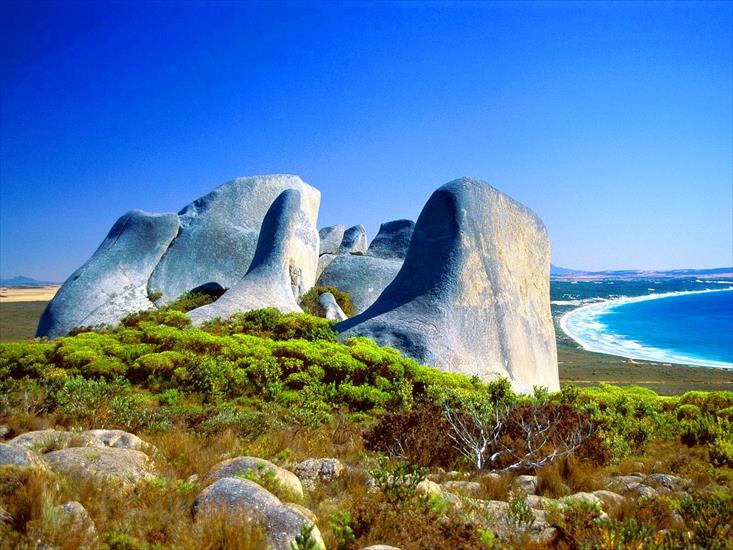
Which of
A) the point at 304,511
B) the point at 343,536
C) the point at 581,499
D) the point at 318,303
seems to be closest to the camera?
the point at 343,536

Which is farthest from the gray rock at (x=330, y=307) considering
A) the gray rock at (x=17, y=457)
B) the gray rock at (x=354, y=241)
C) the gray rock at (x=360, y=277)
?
the gray rock at (x=17, y=457)

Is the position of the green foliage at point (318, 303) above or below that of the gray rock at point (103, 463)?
above

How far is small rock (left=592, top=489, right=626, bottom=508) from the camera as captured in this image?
4.87m

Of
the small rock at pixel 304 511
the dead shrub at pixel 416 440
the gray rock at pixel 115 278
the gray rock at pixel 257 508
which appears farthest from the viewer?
the gray rock at pixel 115 278

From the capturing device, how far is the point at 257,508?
3752mm

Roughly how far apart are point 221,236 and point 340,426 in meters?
19.0

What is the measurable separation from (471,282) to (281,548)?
35.3 feet

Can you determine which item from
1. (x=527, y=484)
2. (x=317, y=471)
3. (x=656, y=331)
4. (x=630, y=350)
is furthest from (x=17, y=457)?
(x=656, y=331)

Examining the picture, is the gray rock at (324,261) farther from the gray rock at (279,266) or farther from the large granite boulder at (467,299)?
the large granite boulder at (467,299)

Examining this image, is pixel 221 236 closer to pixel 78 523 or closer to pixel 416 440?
pixel 416 440

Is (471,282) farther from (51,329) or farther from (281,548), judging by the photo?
(51,329)

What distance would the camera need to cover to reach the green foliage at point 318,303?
22172mm

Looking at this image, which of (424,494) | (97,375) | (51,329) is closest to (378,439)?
(424,494)

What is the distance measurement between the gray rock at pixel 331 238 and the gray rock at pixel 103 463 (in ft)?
88.8
